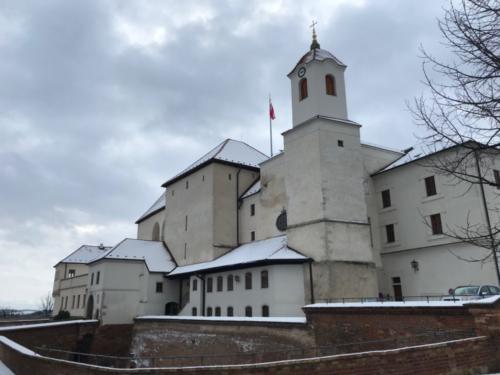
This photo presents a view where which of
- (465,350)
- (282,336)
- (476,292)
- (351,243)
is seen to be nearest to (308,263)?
(351,243)

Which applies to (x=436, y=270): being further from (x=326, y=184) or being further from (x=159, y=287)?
(x=159, y=287)

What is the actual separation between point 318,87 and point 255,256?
12.5 m

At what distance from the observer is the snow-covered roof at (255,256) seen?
86.8ft

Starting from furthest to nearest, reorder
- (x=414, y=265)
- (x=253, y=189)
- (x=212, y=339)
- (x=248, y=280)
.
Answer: (x=253, y=189)
(x=248, y=280)
(x=414, y=265)
(x=212, y=339)

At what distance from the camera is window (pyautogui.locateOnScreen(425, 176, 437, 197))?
1039 inches

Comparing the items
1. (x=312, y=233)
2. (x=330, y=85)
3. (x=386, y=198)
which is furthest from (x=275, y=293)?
(x=330, y=85)

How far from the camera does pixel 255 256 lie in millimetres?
30000

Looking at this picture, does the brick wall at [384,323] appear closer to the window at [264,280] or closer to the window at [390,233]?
the window at [264,280]

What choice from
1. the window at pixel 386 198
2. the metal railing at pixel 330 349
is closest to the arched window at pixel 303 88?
the window at pixel 386 198

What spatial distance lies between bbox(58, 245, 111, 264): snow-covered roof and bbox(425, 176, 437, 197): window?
163 ft

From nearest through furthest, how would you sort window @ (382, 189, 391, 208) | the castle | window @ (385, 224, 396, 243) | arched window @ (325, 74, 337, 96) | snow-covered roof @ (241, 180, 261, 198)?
the castle, window @ (385, 224, 396, 243), window @ (382, 189, 391, 208), arched window @ (325, 74, 337, 96), snow-covered roof @ (241, 180, 261, 198)

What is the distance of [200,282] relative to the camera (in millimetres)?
34250

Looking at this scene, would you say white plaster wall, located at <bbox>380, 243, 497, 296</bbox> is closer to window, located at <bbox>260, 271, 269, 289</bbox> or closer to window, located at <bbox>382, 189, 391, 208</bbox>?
window, located at <bbox>382, 189, 391, 208</bbox>

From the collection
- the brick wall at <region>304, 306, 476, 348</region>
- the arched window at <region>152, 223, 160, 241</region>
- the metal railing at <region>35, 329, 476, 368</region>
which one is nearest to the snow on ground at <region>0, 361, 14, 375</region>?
the metal railing at <region>35, 329, 476, 368</region>
